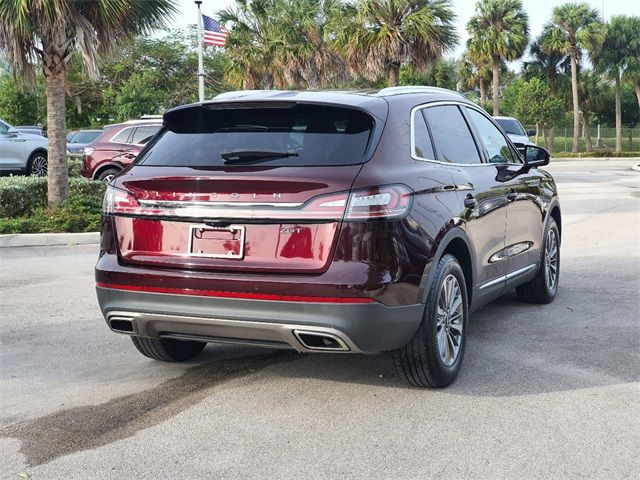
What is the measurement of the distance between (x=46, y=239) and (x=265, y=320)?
817 centimetres

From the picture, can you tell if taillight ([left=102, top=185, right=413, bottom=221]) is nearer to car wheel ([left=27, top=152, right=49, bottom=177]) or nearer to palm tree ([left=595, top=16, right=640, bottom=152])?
car wheel ([left=27, top=152, right=49, bottom=177])

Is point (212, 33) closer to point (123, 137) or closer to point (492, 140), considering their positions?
point (123, 137)

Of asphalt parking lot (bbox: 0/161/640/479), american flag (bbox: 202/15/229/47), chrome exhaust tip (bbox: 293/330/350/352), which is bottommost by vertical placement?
asphalt parking lot (bbox: 0/161/640/479)

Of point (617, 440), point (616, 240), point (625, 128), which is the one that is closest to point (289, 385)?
point (617, 440)

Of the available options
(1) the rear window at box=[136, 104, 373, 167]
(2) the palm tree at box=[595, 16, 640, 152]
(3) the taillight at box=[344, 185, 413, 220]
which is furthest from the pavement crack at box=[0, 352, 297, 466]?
(2) the palm tree at box=[595, 16, 640, 152]

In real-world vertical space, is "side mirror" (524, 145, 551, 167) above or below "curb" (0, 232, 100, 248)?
above

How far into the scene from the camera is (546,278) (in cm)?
723

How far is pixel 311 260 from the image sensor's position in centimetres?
432

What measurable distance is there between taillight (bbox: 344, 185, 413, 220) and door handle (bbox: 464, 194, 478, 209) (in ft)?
3.09

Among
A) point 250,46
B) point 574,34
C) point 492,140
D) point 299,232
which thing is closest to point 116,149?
point 492,140

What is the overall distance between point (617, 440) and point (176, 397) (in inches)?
94.6

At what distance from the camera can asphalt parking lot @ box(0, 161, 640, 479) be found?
3904 mm

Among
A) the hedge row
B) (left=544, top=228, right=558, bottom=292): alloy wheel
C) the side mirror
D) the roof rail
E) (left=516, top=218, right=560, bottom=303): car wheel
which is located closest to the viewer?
the roof rail

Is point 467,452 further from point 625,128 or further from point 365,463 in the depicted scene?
point 625,128
